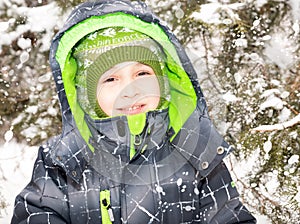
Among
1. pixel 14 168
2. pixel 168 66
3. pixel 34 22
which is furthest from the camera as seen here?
pixel 14 168

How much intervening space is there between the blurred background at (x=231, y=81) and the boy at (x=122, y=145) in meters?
0.59

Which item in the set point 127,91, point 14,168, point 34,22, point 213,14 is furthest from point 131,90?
point 14,168

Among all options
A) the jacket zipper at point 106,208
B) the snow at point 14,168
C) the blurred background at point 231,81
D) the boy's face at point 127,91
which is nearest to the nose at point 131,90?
the boy's face at point 127,91

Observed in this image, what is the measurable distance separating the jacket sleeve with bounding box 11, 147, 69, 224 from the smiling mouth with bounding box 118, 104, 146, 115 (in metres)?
0.33

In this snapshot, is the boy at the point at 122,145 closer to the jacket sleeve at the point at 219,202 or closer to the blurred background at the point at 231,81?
the jacket sleeve at the point at 219,202

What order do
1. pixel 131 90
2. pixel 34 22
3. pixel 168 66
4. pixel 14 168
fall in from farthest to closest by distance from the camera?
pixel 14 168 < pixel 34 22 < pixel 168 66 < pixel 131 90

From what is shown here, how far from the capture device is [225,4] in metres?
3.18

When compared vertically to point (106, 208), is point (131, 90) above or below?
above

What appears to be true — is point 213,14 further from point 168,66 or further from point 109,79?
point 109,79

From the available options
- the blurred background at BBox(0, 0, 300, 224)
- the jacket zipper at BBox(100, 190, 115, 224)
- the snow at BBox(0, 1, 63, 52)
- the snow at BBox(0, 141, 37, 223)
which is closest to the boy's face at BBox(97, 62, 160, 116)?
the jacket zipper at BBox(100, 190, 115, 224)

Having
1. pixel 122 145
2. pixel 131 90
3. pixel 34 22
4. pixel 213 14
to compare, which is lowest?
pixel 122 145

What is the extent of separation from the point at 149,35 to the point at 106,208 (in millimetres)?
646

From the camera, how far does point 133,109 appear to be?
7.22 feet

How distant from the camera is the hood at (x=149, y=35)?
223 cm
